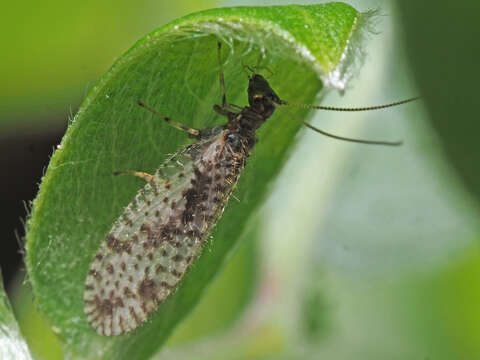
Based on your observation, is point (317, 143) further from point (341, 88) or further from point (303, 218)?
point (341, 88)

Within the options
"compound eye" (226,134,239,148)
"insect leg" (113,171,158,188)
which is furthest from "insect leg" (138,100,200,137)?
"compound eye" (226,134,239,148)

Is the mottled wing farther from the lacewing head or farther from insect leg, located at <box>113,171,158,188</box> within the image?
the lacewing head

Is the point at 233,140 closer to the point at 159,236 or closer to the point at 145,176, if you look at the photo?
the point at 159,236

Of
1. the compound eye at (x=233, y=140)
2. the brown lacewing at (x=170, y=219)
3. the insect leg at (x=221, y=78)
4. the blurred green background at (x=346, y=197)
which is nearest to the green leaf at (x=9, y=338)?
the brown lacewing at (x=170, y=219)

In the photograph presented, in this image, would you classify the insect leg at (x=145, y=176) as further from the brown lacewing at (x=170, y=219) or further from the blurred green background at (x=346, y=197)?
the blurred green background at (x=346, y=197)

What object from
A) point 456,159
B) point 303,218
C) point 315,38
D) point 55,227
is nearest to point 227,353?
point 303,218

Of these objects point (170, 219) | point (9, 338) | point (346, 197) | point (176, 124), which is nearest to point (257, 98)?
point (176, 124)
